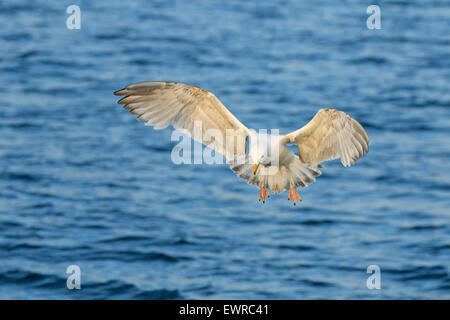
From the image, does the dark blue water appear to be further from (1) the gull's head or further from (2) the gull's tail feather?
(1) the gull's head

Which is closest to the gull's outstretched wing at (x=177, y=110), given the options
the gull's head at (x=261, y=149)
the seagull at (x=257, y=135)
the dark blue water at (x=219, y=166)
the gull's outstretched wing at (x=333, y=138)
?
the seagull at (x=257, y=135)

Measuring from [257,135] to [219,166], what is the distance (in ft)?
55.0

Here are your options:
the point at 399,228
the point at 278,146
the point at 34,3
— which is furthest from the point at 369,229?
the point at 34,3

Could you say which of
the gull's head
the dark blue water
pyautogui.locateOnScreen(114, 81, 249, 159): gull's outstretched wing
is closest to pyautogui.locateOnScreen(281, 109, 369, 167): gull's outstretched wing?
the gull's head

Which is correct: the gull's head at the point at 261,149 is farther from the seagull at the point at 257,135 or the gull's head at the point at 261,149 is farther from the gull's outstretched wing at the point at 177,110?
the gull's outstretched wing at the point at 177,110

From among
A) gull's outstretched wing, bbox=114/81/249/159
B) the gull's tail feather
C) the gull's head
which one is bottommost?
the gull's tail feather

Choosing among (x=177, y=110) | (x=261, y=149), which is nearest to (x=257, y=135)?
(x=261, y=149)

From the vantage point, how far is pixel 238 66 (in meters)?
31.8

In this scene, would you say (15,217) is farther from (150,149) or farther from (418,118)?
(418,118)

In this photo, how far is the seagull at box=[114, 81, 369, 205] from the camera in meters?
9.94

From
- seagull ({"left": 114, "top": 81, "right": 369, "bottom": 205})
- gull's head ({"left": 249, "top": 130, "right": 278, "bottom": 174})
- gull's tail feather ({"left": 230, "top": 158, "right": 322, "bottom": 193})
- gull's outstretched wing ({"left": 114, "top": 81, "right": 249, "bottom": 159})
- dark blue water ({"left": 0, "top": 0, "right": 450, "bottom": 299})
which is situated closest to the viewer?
gull's head ({"left": 249, "top": 130, "right": 278, "bottom": 174})

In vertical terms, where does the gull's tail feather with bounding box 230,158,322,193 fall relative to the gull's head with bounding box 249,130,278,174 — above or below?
below

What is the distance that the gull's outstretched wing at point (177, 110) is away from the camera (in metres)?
10.1

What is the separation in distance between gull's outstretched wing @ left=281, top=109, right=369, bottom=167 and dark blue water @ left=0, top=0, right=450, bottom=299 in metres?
10.5
